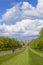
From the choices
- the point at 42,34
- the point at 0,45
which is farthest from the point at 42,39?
the point at 0,45

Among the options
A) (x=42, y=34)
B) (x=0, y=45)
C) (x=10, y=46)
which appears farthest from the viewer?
(x=10, y=46)

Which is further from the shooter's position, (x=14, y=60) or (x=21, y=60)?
(x=14, y=60)

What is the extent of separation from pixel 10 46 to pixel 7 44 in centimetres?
998

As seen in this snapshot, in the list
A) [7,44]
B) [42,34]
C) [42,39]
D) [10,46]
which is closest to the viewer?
[42,39]

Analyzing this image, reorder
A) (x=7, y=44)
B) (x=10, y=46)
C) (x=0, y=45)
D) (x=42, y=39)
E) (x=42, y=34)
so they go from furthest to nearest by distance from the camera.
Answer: (x=10, y=46) < (x=7, y=44) < (x=0, y=45) < (x=42, y=34) < (x=42, y=39)

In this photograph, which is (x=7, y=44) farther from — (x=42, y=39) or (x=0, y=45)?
(x=42, y=39)

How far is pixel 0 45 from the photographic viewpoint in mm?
125875

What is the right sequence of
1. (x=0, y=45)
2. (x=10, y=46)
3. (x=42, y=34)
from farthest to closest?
1. (x=10, y=46)
2. (x=0, y=45)
3. (x=42, y=34)

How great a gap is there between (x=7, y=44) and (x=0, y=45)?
74.8 feet

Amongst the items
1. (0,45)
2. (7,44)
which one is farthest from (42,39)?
(7,44)

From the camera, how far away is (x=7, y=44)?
148 metres

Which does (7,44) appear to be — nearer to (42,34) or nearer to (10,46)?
(10,46)

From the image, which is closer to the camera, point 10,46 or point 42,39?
point 42,39

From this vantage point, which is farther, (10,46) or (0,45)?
(10,46)
